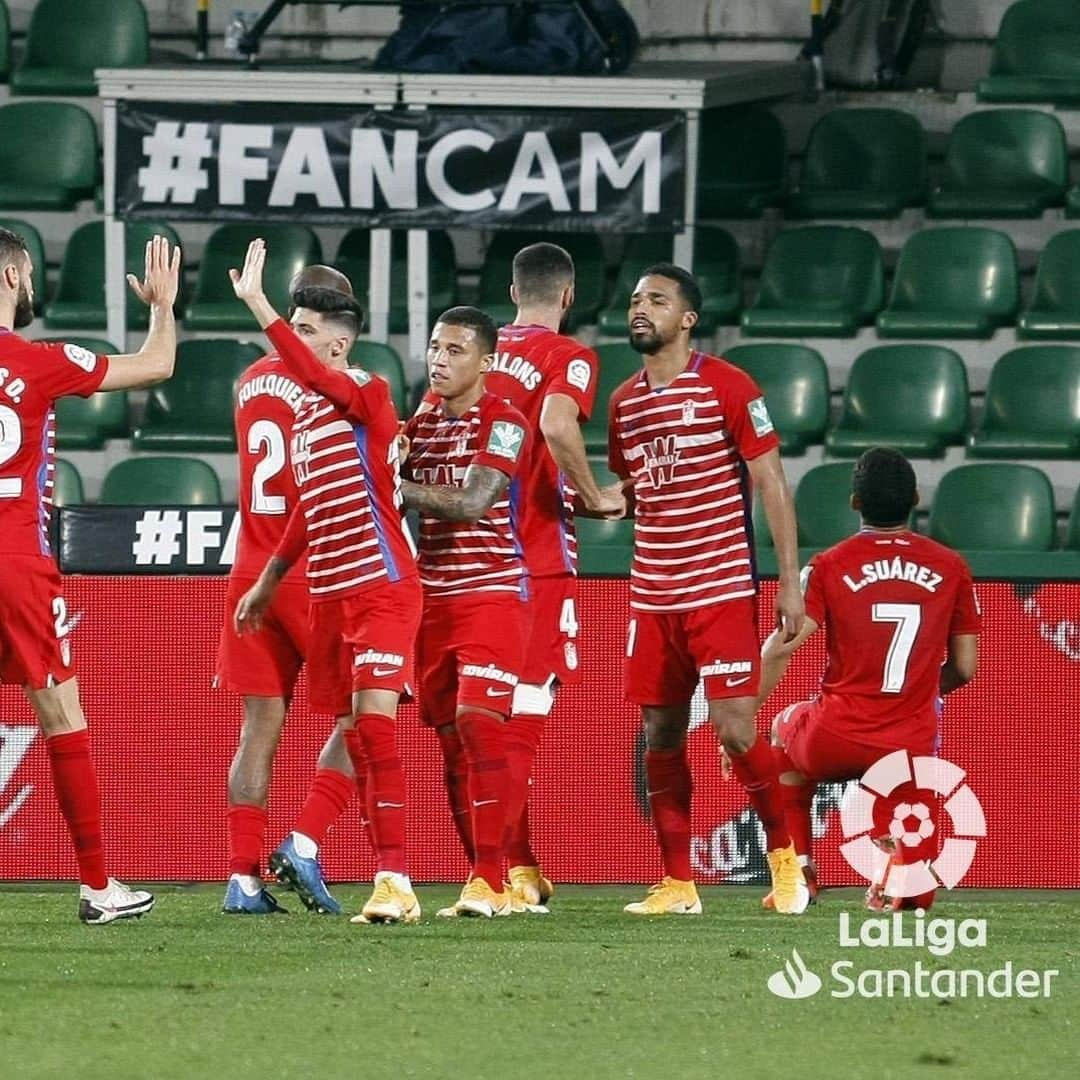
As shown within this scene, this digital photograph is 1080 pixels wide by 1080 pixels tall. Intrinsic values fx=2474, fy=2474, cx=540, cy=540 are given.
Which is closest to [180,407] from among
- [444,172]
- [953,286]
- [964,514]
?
[444,172]

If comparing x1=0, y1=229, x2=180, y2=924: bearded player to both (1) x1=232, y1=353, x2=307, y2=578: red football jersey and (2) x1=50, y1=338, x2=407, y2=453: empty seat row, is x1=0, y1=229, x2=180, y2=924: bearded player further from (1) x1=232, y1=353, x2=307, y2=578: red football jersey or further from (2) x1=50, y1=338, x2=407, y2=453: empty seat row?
(2) x1=50, y1=338, x2=407, y2=453: empty seat row

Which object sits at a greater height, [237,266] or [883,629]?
[237,266]

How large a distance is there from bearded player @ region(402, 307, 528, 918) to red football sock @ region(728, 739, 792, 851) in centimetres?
76

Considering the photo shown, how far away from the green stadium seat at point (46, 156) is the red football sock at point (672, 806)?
23.2 ft

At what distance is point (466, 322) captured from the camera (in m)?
7.44

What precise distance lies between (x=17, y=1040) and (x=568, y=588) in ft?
10.9

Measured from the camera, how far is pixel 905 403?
12.0 meters

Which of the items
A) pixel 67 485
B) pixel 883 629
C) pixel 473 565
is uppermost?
pixel 473 565

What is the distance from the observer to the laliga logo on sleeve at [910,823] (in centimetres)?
805

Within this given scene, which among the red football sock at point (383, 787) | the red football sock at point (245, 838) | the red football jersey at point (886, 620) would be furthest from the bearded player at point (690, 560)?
the red football sock at point (245, 838)

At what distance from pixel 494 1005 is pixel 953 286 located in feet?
25.7

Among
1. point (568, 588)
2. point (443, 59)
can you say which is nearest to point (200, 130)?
point (443, 59)

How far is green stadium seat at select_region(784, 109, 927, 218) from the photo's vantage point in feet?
43.2

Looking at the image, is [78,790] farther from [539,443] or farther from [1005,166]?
[1005,166]
